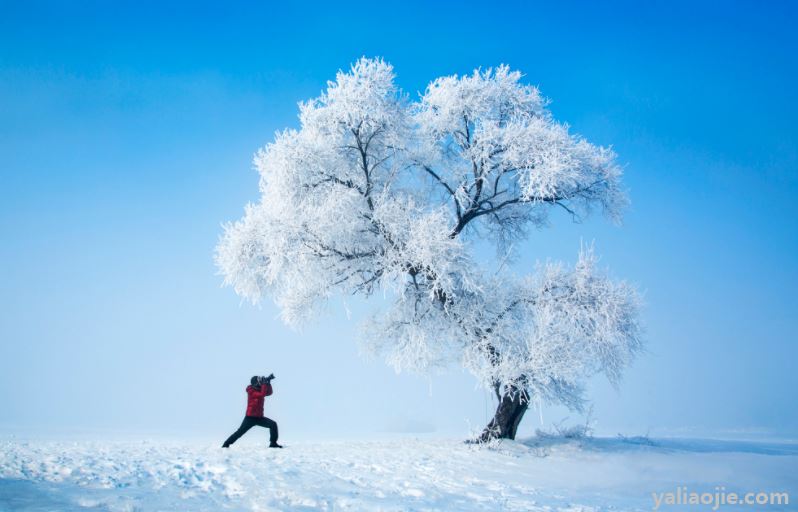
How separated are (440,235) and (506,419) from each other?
524cm

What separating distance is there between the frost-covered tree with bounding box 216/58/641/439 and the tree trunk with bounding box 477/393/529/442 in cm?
4

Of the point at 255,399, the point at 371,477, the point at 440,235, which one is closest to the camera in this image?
the point at 371,477

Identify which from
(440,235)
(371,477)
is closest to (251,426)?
(371,477)

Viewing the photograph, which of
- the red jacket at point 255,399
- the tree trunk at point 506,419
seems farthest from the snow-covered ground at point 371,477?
the red jacket at point 255,399

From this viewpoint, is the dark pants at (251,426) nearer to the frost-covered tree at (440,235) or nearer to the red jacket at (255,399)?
the red jacket at (255,399)

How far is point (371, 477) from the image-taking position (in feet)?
29.2

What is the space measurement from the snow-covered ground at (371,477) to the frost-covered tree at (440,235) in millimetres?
2379

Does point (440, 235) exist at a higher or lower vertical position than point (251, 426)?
higher

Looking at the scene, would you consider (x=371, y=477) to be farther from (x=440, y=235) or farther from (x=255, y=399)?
(x=440, y=235)

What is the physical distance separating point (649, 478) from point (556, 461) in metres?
2.04

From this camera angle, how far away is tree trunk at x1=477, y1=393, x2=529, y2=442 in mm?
14469

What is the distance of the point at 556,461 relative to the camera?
12.3 metres

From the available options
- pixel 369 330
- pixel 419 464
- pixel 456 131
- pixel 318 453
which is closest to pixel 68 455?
pixel 318 453

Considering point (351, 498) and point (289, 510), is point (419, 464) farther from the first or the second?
point (289, 510)
